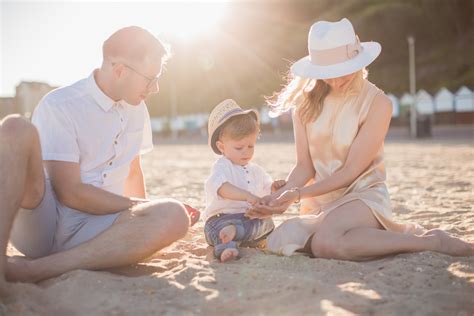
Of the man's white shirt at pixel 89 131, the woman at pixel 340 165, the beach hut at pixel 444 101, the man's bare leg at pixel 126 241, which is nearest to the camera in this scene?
the man's bare leg at pixel 126 241

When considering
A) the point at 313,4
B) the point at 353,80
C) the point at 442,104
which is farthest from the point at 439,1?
the point at 353,80

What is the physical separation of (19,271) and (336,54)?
2298mm

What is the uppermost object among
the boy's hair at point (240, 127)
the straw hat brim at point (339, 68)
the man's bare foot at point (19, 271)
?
the straw hat brim at point (339, 68)

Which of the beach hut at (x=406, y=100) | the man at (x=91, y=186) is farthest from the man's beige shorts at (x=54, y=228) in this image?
the beach hut at (x=406, y=100)

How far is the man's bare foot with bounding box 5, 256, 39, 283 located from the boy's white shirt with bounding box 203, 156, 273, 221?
126 cm

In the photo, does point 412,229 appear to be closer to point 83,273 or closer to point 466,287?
point 466,287

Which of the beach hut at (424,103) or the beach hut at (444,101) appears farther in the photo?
the beach hut at (424,103)

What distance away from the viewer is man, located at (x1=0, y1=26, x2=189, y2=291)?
3.18m

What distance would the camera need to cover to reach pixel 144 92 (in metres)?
3.48

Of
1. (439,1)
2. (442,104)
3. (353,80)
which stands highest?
(439,1)

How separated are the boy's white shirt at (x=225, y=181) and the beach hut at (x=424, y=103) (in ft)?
98.1

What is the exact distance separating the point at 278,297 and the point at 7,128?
5.06ft

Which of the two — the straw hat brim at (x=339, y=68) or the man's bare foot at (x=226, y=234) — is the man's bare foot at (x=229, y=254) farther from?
the straw hat brim at (x=339, y=68)

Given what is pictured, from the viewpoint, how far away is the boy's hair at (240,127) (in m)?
3.85
